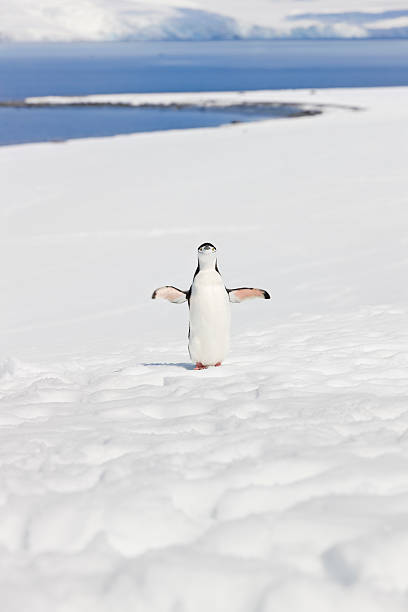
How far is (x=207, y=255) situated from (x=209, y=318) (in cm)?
60

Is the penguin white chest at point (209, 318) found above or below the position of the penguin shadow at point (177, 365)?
above

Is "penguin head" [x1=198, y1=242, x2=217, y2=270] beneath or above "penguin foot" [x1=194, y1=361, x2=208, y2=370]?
above

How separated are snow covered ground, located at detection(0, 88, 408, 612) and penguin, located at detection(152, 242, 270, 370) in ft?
0.92

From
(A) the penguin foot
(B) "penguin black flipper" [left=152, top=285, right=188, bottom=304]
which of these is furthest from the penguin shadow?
(B) "penguin black flipper" [left=152, top=285, right=188, bottom=304]

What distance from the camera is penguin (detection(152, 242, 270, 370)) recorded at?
20.6 feet

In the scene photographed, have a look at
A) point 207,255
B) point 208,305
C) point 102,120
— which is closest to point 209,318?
point 208,305

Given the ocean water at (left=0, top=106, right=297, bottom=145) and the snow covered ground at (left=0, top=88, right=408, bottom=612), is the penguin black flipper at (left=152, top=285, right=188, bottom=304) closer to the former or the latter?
the snow covered ground at (left=0, top=88, right=408, bottom=612)

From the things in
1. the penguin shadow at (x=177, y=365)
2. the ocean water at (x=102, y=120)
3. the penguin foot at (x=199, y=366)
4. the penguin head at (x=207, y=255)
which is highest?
the penguin head at (x=207, y=255)

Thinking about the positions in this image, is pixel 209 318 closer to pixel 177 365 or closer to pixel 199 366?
pixel 199 366

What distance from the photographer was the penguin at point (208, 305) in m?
6.27

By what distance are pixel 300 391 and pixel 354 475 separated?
6.56ft

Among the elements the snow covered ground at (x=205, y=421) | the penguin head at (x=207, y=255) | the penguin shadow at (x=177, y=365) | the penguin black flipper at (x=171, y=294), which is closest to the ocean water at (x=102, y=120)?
the snow covered ground at (x=205, y=421)

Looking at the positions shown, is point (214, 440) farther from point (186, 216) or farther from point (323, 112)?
point (323, 112)

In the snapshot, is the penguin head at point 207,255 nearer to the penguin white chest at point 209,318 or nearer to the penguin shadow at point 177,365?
the penguin white chest at point 209,318
